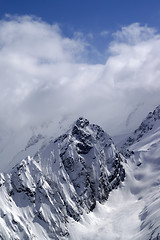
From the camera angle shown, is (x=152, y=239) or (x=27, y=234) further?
(x=27, y=234)

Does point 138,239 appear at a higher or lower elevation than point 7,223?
lower

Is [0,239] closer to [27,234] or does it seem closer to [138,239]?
[27,234]

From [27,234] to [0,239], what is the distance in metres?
15.8

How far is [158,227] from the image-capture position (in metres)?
194

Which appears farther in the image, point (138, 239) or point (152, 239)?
point (138, 239)

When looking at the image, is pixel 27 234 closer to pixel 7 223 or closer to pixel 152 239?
pixel 7 223

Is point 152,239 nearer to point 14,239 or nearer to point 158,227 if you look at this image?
point 158,227

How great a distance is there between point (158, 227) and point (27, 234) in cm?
6900

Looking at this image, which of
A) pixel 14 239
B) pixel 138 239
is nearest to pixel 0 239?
pixel 14 239

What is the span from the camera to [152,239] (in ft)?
601

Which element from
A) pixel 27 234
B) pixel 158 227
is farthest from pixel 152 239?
pixel 27 234

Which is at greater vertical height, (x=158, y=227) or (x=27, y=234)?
(x=27, y=234)

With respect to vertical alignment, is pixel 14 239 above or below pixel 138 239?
above

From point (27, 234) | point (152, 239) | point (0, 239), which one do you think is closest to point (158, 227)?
point (152, 239)
